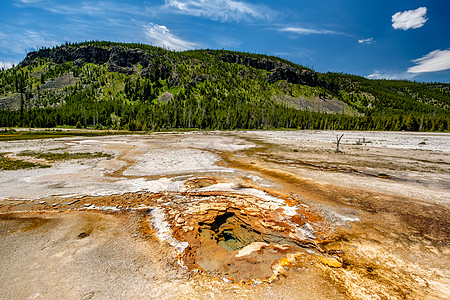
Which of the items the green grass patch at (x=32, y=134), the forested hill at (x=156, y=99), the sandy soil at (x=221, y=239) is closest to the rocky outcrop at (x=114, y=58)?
the forested hill at (x=156, y=99)

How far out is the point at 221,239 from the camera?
682 centimetres

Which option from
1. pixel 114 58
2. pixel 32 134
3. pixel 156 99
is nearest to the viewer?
pixel 32 134

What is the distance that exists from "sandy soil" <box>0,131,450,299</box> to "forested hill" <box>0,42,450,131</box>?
282 ft

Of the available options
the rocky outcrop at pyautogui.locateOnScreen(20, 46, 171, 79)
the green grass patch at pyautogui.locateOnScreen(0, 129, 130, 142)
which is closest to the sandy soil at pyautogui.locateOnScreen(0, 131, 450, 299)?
the green grass patch at pyautogui.locateOnScreen(0, 129, 130, 142)

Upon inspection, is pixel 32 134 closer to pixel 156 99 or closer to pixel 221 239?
pixel 221 239

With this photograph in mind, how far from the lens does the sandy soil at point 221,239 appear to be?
14.4 ft

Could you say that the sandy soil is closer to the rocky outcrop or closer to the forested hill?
the forested hill

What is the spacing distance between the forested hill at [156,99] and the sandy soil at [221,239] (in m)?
86.0

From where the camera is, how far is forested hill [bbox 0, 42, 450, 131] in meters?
101

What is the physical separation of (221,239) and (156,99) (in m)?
155

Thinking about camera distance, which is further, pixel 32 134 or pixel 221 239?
pixel 32 134

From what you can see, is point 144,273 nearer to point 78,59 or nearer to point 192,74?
point 192,74

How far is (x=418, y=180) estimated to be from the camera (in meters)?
13.0

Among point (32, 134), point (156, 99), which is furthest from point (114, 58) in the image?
point (32, 134)
